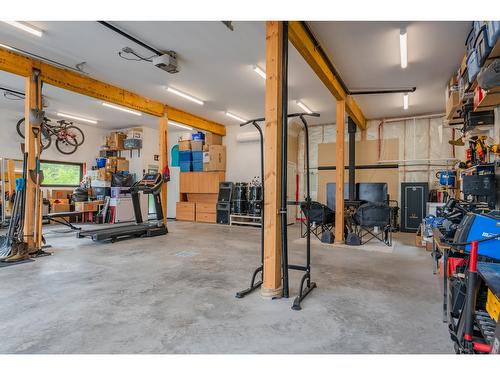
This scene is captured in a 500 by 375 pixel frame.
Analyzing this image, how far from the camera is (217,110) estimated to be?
8461 mm

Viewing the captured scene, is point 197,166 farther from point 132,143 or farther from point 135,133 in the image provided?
point 135,133

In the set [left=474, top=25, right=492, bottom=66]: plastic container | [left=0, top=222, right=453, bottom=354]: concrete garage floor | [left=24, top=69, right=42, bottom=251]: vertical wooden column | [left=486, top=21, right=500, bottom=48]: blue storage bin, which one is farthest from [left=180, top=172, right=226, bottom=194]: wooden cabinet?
[left=486, top=21, right=500, bottom=48]: blue storage bin

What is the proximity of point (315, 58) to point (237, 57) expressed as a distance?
53.3 inches

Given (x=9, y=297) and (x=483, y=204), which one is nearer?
(x=9, y=297)

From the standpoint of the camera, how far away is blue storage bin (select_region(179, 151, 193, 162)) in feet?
34.1

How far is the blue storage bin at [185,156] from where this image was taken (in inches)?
409

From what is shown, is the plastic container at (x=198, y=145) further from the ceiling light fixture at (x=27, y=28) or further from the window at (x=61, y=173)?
the ceiling light fixture at (x=27, y=28)

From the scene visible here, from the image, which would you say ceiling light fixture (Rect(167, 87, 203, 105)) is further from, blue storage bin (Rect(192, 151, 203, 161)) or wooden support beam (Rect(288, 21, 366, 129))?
wooden support beam (Rect(288, 21, 366, 129))

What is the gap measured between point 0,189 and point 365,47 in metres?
8.99

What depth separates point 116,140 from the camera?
1021 cm

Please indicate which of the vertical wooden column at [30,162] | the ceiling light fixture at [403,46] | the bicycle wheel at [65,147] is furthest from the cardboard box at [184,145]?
the ceiling light fixture at [403,46]

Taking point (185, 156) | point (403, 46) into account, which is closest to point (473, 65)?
point (403, 46)

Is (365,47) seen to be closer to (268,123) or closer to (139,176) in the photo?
(268,123)
